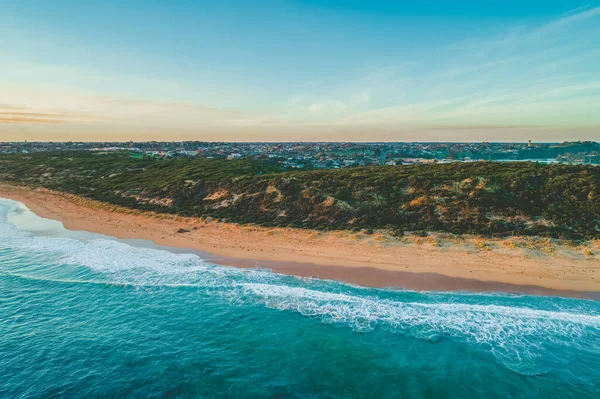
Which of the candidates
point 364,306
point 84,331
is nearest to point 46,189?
point 84,331

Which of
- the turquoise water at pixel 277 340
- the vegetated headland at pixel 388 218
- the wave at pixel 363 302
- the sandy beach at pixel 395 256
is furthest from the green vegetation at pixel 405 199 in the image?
the turquoise water at pixel 277 340

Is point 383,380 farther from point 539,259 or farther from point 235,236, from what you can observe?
point 235,236

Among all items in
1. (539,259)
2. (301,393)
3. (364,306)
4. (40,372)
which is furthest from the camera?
(539,259)

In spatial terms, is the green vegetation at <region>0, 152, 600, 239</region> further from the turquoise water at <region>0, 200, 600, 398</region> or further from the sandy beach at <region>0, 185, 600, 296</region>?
the turquoise water at <region>0, 200, 600, 398</region>

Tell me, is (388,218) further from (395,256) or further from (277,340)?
(277,340)

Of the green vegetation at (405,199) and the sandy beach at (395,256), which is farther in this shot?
the green vegetation at (405,199)

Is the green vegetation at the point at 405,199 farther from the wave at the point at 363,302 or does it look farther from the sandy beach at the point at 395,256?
the wave at the point at 363,302

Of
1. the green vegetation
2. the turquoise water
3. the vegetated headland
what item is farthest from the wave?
the green vegetation
